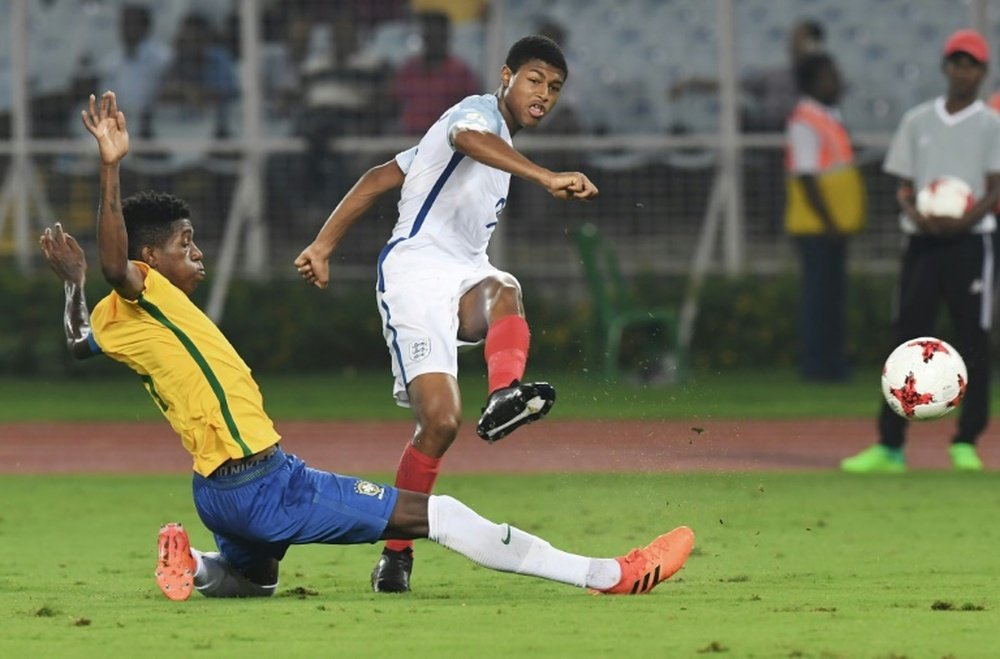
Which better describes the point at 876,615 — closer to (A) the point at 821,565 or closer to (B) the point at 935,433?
(A) the point at 821,565

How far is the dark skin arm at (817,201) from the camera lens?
19172mm

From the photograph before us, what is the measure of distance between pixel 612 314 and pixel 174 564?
1124cm

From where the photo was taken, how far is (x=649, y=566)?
8.05 m

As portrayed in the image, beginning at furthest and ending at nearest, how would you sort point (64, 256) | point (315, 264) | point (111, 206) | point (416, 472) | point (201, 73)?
point (201, 73)
point (315, 264)
point (416, 472)
point (64, 256)
point (111, 206)

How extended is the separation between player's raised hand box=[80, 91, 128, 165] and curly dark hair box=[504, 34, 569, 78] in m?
1.81

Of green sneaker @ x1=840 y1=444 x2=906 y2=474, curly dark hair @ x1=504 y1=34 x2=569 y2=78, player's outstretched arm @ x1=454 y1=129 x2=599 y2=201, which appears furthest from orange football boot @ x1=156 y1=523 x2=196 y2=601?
green sneaker @ x1=840 y1=444 x2=906 y2=474

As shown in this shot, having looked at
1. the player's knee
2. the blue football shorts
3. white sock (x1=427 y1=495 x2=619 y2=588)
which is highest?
the player's knee

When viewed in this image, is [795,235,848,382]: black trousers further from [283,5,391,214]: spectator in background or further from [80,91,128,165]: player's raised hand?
[80,91,128,165]: player's raised hand

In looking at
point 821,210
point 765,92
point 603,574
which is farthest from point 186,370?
point 765,92

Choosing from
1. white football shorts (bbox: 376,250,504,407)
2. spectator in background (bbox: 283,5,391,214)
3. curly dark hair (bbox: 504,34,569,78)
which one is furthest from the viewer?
spectator in background (bbox: 283,5,391,214)

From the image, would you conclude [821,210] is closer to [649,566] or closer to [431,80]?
[431,80]

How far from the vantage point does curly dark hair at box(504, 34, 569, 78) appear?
28.4 feet

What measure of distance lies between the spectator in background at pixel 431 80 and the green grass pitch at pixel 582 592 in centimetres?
776

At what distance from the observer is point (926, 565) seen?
9.26m
